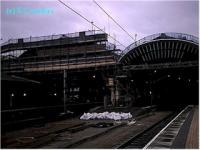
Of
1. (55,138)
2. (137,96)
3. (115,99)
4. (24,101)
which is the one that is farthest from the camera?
(137,96)

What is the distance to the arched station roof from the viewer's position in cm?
5075

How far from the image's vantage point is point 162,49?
5403 centimetres

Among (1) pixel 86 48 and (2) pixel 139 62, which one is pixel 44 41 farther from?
(2) pixel 139 62

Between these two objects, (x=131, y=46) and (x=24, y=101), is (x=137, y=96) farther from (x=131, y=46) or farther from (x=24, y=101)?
(x=24, y=101)

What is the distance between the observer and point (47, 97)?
51.2 m

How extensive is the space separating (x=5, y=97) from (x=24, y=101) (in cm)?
932

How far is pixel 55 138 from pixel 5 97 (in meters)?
16.8

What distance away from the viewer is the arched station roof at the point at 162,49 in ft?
167

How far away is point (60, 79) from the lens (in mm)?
54875

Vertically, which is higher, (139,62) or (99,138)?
(139,62)

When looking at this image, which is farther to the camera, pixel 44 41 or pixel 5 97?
pixel 44 41

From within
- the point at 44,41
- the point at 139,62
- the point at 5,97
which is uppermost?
the point at 44,41

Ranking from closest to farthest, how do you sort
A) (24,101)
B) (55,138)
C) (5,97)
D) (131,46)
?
(55,138) < (5,97) < (24,101) < (131,46)

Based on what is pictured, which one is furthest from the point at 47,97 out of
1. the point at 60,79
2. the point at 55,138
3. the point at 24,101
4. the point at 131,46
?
the point at 55,138
